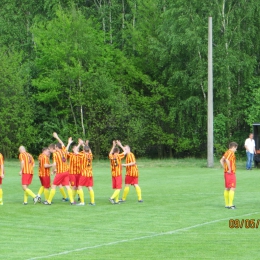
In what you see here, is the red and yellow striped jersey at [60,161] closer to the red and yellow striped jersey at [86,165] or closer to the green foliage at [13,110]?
the red and yellow striped jersey at [86,165]

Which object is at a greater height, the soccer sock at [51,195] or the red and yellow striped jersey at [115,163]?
the red and yellow striped jersey at [115,163]

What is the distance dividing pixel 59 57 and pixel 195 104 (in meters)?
11.1

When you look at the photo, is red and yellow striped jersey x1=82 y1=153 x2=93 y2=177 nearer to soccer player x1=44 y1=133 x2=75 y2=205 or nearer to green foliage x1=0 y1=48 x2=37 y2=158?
soccer player x1=44 y1=133 x2=75 y2=205

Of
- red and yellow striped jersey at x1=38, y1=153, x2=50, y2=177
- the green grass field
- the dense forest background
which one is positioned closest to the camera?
the green grass field

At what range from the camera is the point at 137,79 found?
60.2 meters

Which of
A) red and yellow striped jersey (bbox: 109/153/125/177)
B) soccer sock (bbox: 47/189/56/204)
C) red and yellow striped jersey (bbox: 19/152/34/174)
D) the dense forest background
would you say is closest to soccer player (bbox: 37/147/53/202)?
red and yellow striped jersey (bbox: 19/152/34/174)

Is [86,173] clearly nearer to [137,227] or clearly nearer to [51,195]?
[51,195]

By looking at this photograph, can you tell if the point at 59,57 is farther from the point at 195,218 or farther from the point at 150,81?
the point at 195,218
